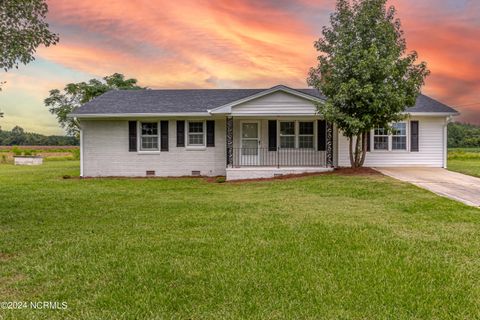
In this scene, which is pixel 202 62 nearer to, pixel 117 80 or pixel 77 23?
pixel 77 23

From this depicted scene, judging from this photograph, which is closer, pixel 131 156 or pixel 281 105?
pixel 281 105

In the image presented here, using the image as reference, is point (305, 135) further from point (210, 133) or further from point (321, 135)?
point (210, 133)

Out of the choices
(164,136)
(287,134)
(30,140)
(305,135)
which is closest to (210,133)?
(164,136)

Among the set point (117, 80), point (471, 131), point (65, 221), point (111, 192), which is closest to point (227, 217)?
point (65, 221)

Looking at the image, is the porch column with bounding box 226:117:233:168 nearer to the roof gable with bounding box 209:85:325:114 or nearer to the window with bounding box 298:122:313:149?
the roof gable with bounding box 209:85:325:114

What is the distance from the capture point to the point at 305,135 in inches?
653

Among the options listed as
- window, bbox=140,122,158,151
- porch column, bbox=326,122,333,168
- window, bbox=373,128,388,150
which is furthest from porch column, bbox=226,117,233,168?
window, bbox=373,128,388,150

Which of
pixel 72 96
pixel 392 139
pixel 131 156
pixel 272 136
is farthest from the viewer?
pixel 72 96

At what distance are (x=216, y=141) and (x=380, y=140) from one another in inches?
314

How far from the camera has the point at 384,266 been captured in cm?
438

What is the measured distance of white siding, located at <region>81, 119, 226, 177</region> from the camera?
16938 mm

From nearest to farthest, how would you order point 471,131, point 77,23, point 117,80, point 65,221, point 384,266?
point 384,266 < point 65,221 < point 77,23 < point 117,80 < point 471,131

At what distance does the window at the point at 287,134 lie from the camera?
54.5 ft

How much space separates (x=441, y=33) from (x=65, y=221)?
56.3 ft
